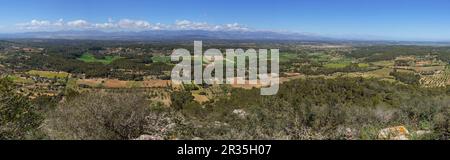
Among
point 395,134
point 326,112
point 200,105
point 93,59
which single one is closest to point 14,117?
point 395,134

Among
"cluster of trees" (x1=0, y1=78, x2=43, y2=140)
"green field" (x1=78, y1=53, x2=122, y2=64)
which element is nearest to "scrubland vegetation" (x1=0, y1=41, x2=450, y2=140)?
"cluster of trees" (x1=0, y1=78, x2=43, y2=140)

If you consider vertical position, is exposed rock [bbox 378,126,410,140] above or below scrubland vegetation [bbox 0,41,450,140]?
above

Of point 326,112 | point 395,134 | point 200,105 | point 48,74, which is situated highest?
point 395,134

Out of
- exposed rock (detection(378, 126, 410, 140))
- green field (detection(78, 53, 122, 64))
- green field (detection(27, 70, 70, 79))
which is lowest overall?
green field (detection(27, 70, 70, 79))

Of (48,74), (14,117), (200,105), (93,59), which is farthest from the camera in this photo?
(93,59)

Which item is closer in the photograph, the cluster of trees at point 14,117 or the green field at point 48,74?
the cluster of trees at point 14,117

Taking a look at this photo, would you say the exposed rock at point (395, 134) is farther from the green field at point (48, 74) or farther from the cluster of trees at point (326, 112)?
the green field at point (48, 74)

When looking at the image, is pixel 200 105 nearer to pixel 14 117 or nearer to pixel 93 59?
pixel 14 117

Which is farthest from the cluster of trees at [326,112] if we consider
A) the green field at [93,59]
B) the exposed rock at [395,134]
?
the green field at [93,59]

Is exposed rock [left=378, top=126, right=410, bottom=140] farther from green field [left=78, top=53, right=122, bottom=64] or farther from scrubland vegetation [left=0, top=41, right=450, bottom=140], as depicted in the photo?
green field [left=78, top=53, right=122, bottom=64]

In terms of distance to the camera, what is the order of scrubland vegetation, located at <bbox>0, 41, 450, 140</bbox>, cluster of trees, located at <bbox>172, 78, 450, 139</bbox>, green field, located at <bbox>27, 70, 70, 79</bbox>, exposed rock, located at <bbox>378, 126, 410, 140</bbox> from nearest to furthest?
exposed rock, located at <bbox>378, 126, 410, 140</bbox> → scrubland vegetation, located at <bbox>0, 41, 450, 140</bbox> → cluster of trees, located at <bbox>172, 78, 450, 139</bbox> → green field, located at <bbox>27, 70, 70, 79</bbox>

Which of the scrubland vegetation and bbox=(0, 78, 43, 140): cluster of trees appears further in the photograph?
the scrubland vegetation
